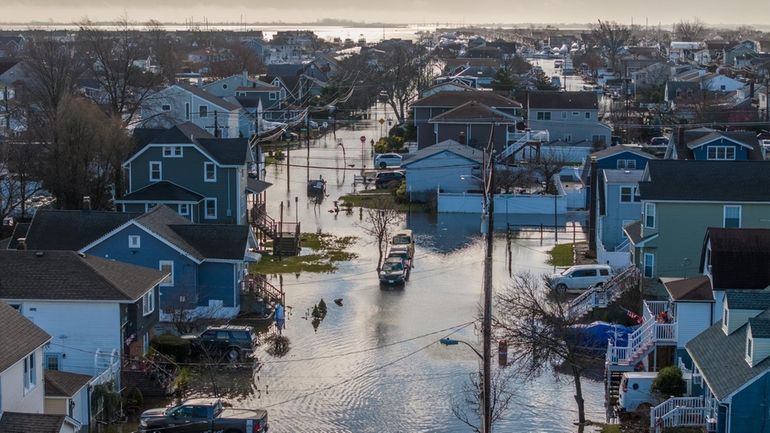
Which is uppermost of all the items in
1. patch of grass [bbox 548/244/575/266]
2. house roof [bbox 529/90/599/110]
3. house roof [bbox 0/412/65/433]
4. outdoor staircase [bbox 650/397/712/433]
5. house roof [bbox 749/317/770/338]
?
house roof [bbox 529/90/599/110]

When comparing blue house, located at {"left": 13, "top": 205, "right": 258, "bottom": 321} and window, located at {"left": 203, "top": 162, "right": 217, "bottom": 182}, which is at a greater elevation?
window, located at {"left": 203, "top": 162, "right": 217, "bottom": 182}

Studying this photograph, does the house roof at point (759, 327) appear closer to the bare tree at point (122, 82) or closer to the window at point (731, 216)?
the window at point (731, 216)

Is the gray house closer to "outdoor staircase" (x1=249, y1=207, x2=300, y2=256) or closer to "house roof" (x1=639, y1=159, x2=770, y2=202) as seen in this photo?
"outdoor staircase" (x1=249, y1=207, x2=300, y2=256)

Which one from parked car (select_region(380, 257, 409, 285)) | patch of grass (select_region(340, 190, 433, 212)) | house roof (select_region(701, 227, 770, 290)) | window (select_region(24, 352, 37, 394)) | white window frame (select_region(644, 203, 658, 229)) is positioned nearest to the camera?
window (select_region(24, 352, 37, 394))

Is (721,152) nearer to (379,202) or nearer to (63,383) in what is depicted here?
(379,202)

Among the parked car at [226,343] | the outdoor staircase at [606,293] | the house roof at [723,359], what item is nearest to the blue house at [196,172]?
the parked car at [226,343]

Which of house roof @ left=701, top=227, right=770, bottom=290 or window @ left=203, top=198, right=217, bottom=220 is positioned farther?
window @ left=203, top=198, right=217, bottom=220

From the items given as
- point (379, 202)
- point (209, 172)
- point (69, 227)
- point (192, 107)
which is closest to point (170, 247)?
point (69, 227)

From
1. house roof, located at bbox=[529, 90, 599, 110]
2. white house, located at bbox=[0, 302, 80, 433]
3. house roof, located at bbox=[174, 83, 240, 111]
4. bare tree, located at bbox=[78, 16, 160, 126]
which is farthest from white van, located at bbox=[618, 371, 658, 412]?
house roof, located at bbox=[174, 83, 240, 111]
